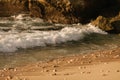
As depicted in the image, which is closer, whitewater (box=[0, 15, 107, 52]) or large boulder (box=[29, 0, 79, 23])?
whitewater (box=[0, 15, 107, 52])

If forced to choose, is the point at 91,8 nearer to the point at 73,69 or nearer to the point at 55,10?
the point at 55,10

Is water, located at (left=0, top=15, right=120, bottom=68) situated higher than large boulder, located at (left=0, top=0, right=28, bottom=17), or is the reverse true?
large boulder, located at (left=0, top=0, right=28, bottom=17)

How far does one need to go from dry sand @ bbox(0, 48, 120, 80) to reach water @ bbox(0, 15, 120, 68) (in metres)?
0.62

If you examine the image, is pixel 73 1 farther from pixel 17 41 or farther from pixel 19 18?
pixel 17 41

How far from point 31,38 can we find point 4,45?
1.34 meters

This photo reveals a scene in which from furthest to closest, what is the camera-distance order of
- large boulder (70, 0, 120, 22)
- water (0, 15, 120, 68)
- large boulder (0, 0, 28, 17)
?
large boulder (0, 0, 28, 17) < large boulder (70, 0, 120, 22) < water (0, 15, 120, 68)

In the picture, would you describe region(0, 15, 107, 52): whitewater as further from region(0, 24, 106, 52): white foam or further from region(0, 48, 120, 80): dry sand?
region(0, 48, 120, 80): dry sand

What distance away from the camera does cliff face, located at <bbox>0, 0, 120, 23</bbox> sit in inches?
651

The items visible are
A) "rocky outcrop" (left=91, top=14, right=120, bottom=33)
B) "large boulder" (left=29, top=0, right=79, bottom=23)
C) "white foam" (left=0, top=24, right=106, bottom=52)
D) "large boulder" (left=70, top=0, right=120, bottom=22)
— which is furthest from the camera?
"large boulder" (left=29, top=0, right=79, bottom=23)

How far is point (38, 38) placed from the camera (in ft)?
40.7

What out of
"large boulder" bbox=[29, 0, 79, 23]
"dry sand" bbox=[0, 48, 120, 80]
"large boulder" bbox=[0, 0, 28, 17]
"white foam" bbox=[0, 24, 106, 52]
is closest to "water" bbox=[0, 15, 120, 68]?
"white foam" bbox=[0, 24, 106, 52]

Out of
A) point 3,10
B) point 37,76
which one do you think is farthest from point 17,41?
point 3,10

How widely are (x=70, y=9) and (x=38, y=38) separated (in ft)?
14.9

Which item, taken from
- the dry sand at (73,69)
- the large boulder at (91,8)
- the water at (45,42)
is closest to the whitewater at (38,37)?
the water at (45,42)
